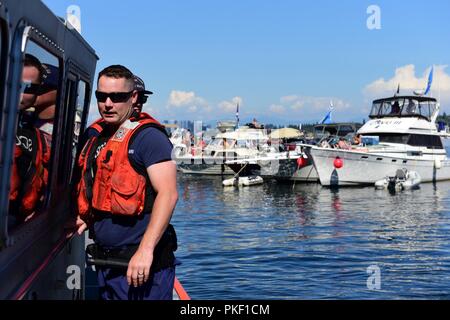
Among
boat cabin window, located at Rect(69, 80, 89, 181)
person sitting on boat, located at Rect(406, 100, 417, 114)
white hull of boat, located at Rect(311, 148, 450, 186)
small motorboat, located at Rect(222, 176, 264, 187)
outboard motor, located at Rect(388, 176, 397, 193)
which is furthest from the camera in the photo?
person sitting on boat, located at Rect(406, 100, 417, 114)

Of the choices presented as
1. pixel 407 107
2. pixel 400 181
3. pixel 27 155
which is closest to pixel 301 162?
pixel 400 181

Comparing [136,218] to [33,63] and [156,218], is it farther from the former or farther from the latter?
[33,63]

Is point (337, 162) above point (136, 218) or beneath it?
beneath

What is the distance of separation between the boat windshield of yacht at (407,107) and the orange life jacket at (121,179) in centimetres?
3442

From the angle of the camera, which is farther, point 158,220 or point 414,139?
point 414,139

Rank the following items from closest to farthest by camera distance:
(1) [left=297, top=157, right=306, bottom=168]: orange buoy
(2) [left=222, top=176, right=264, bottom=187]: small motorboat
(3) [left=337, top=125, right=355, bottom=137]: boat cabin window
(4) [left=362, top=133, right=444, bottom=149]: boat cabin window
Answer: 1. (1) [left=297, top=157, right=306, bottom=168]: orange buoy
2. (2) [left=222, top=176, right=264, bottom=187]: small motorboat
3. (4) [left=362, top=133, right=444, bottom=149]: boat cabin window
4. (3) [left=337, top=125, right=355, bottom=137]: boat cabin window

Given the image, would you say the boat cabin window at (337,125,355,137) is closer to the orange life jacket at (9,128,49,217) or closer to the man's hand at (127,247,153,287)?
the orange life jacket at (9,128,49,217)

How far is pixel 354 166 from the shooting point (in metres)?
32.8

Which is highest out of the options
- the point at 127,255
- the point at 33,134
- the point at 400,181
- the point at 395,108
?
the point at 395,108

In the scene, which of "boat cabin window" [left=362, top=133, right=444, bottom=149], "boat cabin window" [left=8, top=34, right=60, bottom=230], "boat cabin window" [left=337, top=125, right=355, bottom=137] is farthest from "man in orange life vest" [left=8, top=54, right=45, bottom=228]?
"boat cabin window" [left=337, top=125, right=355, bottom=137]

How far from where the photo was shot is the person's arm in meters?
3.23

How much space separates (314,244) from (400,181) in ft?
54.6

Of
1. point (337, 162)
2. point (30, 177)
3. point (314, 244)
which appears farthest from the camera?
point (337, 162)

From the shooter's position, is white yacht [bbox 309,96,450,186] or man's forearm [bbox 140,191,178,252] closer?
man's forearm [bbox 140,191,178,252]
